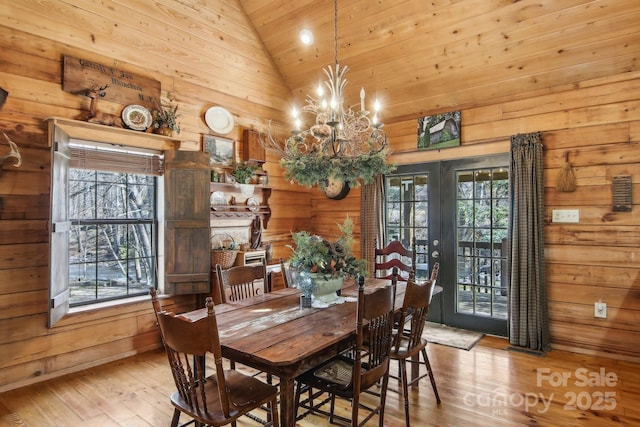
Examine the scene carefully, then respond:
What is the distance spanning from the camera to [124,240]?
3822mm

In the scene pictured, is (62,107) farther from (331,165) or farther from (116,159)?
(331,165)

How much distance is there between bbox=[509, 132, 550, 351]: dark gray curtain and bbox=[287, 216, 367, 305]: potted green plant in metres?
2.07

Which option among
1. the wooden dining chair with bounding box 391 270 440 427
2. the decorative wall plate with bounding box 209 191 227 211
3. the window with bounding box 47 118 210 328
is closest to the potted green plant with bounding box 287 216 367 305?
the wooden dining chair with bounding box 391 270 440 427

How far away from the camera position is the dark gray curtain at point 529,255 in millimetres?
3682

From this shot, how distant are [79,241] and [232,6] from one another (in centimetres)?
314

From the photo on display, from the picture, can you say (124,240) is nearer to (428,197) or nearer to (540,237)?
(428,197)

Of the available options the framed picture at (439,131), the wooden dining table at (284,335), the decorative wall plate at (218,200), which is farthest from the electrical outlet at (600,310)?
the decorative wall plate at (218,200)

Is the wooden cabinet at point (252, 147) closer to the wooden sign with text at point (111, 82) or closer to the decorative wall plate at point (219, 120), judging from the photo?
the decorative wall plate at point (219, 120)

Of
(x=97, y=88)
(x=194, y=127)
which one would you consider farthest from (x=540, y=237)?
(x=97, y=88)

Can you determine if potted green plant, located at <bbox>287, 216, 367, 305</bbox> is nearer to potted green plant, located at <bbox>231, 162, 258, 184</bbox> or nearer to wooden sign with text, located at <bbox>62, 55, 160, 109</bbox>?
potted green plant, located at <bbox>231, 162, 258, 184</bbox>

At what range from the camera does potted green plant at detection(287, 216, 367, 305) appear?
2.49m

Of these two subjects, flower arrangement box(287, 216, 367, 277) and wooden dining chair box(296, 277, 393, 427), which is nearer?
wooden dining chair box(296, 277, 393, 427)

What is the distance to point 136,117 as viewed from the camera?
3609mm

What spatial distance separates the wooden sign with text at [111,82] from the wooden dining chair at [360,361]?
3044 mm
